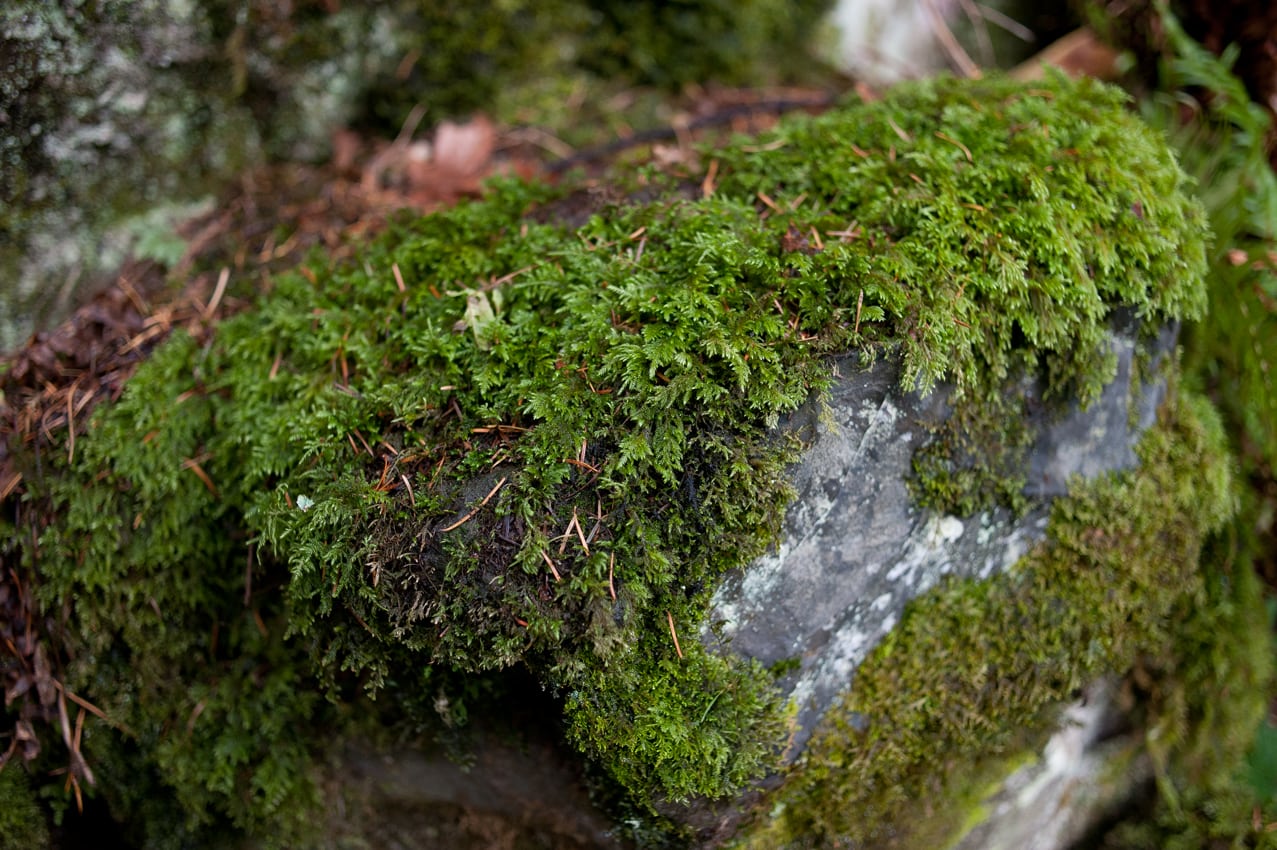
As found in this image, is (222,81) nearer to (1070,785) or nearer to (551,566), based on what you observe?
(551,566)

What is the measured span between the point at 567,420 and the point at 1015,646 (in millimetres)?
1556

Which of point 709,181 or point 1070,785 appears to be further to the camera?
point 1070,785

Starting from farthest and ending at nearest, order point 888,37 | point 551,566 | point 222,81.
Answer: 1. point 888,37
2. point 222,81
3. point 551,566

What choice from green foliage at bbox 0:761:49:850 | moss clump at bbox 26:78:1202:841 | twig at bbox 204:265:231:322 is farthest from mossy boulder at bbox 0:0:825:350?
green foliage at bbox 0:761:49:850

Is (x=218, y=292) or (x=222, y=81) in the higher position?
(x=222, y=81)

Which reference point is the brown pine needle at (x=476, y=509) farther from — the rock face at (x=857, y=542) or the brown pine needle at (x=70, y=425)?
the brown pine needle at (x=70, y=425)

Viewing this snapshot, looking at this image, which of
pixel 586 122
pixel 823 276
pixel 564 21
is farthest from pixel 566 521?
Answer: pixel 564 21

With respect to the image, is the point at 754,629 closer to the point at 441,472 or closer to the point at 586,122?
the point at 441,472

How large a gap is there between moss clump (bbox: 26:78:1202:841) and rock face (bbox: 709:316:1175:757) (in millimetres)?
83

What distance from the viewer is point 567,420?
191 centimetres

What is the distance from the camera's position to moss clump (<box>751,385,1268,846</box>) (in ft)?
7.36

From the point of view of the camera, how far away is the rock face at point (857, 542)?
2.01 meters

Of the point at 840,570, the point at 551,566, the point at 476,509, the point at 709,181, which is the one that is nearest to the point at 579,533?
the point at 551,566

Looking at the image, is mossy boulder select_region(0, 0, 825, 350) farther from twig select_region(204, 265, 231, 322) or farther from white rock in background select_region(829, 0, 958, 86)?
white rock in background select_region(829, 0, 958, 86)
